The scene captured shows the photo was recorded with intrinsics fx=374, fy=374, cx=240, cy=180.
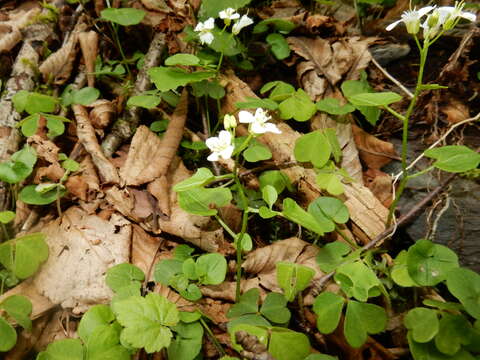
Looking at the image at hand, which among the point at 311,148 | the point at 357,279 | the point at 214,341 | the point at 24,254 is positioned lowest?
the point at 214,341

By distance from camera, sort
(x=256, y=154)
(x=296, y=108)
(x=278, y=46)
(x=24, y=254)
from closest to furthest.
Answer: (x=24, y=254), (x=256, y=154), (x=296, y=108), (x=278, y=46)

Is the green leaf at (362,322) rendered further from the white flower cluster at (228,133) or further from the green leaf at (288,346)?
the white flower cluster at (228,133)

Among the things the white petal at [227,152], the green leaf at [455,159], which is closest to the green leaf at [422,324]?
the green leaf at [455,159]

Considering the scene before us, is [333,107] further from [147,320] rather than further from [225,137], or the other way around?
[147,320]

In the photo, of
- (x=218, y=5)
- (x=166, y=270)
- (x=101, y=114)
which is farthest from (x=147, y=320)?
(x=218, y=5)

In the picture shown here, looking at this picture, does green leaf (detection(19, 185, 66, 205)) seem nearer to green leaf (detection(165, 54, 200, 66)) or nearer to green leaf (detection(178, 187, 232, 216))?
green leaf (detection(178, 187, 232, 216))
